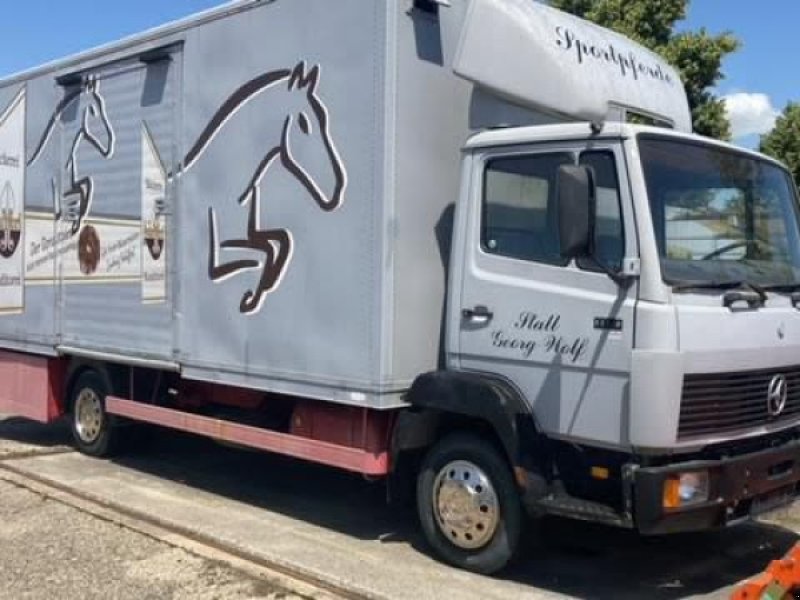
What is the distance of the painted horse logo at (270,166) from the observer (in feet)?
21.4

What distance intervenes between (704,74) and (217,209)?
11317mm

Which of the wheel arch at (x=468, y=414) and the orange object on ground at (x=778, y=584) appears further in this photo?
the wheel arch at (x=468, y=414)

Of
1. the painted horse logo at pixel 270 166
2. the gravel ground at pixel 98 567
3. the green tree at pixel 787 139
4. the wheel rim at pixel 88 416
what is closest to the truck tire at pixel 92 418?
the wheel rim at pixel 88 416

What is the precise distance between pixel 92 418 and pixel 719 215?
240 inches

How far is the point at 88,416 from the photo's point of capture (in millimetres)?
9430

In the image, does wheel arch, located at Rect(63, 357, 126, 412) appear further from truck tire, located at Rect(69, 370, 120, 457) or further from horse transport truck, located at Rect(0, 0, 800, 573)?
horse transport truck, located at Rect(0, 0, 800, 573)

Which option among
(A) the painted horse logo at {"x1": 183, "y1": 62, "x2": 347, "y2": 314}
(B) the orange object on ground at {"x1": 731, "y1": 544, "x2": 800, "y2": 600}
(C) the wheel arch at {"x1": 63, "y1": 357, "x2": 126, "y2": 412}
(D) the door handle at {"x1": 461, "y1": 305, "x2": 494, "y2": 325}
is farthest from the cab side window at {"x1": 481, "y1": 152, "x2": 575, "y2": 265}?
(C) the wheel arch at {"x1": 63, "y1": 357, "x2": 126, "y2": 412}

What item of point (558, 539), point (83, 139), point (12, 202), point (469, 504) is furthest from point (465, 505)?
point (12, 202)

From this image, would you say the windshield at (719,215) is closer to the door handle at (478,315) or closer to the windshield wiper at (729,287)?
the windshield wiper at (729,287)

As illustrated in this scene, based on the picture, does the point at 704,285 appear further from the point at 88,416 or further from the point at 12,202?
the point at 12,202

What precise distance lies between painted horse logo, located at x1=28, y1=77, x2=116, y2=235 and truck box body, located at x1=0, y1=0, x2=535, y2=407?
21mm

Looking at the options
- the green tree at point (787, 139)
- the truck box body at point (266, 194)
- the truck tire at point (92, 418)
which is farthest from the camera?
the green tree at point (787, 139)

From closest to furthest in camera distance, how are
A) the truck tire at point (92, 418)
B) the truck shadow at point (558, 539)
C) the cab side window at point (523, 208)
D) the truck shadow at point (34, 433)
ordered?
the cab side window at point (523, 208), the truck shadow at point (558, 539), the truck tire at point (92, 418), the truck shadow at point (34, 433)

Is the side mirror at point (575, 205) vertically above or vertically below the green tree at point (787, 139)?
below
